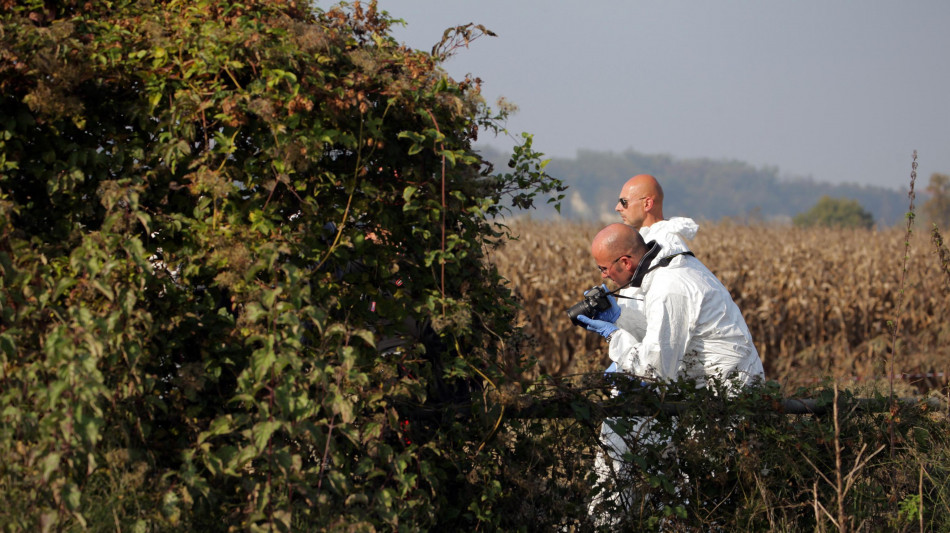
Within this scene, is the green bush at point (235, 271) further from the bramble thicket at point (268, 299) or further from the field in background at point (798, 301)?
the field in background at point (798, 301)

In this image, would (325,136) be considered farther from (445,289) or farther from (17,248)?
(17,248)

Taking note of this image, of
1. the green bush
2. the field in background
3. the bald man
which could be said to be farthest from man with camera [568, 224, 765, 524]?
the field in background

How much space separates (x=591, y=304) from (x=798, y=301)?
9396 mm

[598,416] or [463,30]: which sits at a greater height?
[463,30]

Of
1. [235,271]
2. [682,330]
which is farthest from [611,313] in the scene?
[235,271]

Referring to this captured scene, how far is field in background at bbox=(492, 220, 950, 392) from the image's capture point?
12.0 metres

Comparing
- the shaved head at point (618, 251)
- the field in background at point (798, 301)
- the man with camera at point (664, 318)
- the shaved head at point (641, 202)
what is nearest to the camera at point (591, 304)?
the man with camera at point (664, 318)

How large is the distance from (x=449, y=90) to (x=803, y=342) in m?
11.3

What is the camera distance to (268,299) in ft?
8.95

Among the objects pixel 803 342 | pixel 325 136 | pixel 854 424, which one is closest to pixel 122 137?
pixel 325 136

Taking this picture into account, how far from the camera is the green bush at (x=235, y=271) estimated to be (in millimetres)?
2680

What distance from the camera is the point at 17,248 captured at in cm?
271

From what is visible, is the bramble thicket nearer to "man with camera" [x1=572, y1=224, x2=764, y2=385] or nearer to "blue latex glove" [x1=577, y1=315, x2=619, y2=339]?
"man with camera" [x1=572, y1=224, x2=764, y2=385]

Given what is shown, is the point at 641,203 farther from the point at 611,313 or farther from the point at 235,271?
the point at 235,271
